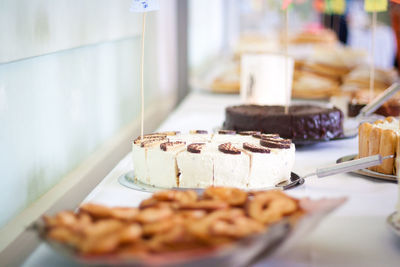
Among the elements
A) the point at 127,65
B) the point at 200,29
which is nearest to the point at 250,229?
the point at 127,65

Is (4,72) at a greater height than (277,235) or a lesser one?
greater

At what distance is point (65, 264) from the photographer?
0.80m

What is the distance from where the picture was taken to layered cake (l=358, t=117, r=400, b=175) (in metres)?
1.25

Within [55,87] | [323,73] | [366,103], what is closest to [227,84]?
[323,73]

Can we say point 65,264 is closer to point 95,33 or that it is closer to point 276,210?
point 276,210

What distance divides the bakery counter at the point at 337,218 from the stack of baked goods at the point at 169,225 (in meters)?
0.06

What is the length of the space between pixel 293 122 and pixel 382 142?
35cm

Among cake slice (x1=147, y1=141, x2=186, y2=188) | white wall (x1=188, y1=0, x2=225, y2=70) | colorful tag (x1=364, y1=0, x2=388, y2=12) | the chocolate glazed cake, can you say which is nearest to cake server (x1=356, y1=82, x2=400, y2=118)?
the chocolate glazed cake

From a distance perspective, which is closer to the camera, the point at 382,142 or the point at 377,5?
the point at 382,142

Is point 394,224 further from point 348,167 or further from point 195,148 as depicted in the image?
point 195,148

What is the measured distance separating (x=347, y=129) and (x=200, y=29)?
288cm

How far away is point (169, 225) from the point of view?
2.33 feet

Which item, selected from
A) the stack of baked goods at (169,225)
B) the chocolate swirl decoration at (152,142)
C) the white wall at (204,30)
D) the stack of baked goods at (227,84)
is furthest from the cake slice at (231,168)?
the white wall at (204,30)

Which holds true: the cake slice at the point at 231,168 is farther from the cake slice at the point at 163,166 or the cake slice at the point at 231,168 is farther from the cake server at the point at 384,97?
the cake server at the point at 384,97
